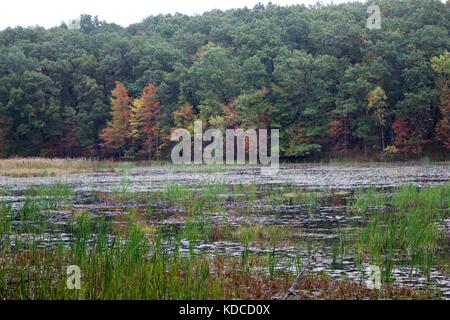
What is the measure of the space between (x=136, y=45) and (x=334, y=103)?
86.1 ft

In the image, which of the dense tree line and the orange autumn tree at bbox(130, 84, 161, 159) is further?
the orange autumn tree at bbox(130, 84, 161, 159)

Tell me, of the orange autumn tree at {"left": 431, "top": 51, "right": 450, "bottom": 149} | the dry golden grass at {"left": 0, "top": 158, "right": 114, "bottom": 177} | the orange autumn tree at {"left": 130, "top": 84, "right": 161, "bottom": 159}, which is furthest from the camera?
the orange autumn tree at {"left": 130, "top": 84, "right": 161, "bottom": 159}

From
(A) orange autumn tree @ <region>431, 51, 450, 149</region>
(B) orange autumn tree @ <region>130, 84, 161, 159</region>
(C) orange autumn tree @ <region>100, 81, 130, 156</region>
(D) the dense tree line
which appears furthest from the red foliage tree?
(C) orange autumn tree @ <region>100, 81, 130, 156</region>

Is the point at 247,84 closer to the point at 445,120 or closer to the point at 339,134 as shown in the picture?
Result: the point at 339,134

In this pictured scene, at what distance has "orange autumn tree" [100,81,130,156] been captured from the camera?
6395cm

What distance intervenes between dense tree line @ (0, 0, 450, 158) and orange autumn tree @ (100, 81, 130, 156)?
147 millimetres

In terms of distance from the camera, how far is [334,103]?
57.4 metres

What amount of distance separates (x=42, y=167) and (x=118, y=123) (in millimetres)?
29756

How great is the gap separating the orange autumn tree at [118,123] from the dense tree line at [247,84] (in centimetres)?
15

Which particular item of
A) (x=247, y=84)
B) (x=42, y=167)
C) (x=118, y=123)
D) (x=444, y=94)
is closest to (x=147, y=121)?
→ (x=118, y=123)

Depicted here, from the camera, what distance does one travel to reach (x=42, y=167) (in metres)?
35.1

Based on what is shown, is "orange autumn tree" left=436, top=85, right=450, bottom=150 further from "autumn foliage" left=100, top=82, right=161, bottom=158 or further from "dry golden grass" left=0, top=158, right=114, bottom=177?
"dry golden grass" left=0, top=158, right=114, bottom=177

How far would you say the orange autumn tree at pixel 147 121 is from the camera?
63938 millimetres

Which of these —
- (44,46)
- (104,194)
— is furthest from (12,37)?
(104,194)
